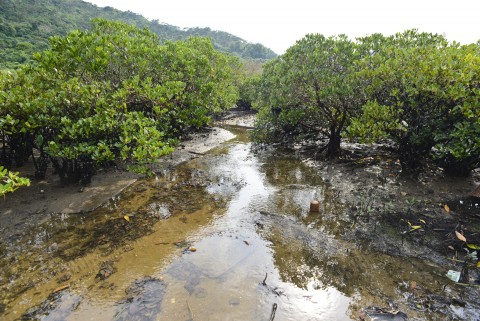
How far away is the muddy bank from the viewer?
698cm

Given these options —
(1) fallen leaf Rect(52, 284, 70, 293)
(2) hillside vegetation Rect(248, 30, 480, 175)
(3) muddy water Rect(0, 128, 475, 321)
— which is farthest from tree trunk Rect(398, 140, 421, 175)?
(1) fallen leaf Rect(52, 284, 70, 293)

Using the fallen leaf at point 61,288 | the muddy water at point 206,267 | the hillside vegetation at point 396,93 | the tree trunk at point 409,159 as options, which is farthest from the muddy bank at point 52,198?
the tree trunk at point 409,159

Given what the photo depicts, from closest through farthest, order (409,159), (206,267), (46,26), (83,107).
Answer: (206,267), (83,107), (409,159), (46,26)

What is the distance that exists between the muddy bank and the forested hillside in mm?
39494

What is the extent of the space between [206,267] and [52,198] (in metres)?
5.52

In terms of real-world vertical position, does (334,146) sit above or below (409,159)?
below

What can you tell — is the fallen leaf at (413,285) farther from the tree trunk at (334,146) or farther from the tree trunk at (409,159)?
the tree trunk at (334,146)

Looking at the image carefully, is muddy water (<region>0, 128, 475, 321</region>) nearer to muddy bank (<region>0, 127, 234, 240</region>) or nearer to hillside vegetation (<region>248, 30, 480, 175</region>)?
muddy bank (<region>0, 127, 234, 240</region>)

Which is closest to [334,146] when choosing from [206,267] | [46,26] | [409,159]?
[409,159]

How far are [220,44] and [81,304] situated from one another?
122 m

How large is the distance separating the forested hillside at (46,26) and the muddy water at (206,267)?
42990 mm

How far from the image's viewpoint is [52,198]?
803cm

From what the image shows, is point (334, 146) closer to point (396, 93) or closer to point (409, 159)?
point (409, 159)

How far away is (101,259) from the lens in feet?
18.8
